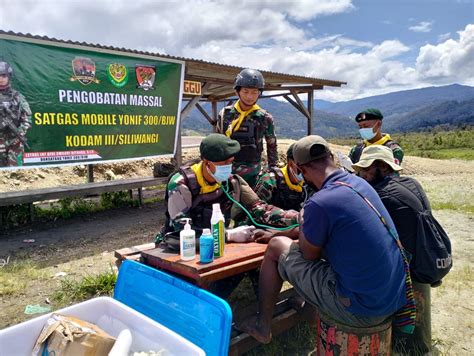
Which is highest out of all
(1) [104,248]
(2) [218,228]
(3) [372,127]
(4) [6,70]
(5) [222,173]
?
(4) [6,70]

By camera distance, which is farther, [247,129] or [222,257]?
[247,129]

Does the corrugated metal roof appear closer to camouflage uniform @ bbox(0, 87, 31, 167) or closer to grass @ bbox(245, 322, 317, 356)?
camouflage uniform @ bbox(0, 87, 31, 167)

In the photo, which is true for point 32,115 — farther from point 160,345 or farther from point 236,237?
point 160,345

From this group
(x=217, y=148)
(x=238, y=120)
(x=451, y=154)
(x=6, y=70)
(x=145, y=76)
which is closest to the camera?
(x=217, y=148)

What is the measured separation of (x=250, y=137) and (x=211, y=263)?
221 centimetres

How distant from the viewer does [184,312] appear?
7.06 ft

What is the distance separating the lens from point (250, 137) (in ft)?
13.8

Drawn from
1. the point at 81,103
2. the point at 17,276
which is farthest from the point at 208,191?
the point at 81,103

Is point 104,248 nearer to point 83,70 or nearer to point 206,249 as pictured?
point 83,70

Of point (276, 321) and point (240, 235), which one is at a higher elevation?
point (240, 235)

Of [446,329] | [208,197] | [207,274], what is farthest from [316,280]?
[446,329]

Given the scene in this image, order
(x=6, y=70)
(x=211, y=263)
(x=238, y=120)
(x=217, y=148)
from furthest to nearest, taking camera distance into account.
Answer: (x=6, y=70), (x=238, y=120), (x=217, y=148), (x=211, y=263)

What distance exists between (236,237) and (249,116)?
1.81m

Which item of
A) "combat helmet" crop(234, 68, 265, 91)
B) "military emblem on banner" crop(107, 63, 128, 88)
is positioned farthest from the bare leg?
"military emblem on banner" crop(107, 63, 128, 88)
